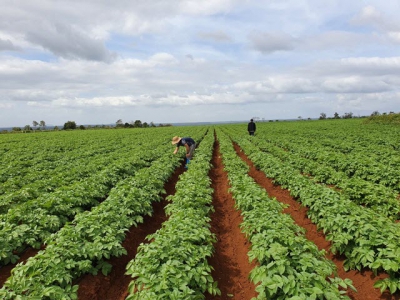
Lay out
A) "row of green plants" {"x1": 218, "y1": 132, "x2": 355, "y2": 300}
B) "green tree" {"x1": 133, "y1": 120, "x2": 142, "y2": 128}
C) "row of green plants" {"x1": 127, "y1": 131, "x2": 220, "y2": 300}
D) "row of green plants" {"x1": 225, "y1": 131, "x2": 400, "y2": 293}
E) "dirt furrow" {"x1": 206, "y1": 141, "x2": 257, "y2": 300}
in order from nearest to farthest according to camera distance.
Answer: "row of green plants" {"x1": 218, "y1": 132, "x2": 355, "y2": 300} < "row of green plants" {"x1": 127, "y1": 131, "x2": 220, "y2": 300} < "row of green plants" {"x1": 225, "y1": 131, "x2": 400, "y2": 293} < "dirt furrow" {"x1": 206, "y1": 141, "x2": 257, "y2": 300} < "green tree" {"x1": 133, "y1": 120, "x2": 142, "y2": 128}

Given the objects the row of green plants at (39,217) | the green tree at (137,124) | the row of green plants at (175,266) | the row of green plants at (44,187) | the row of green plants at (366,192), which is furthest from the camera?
the green tree at (137,124)

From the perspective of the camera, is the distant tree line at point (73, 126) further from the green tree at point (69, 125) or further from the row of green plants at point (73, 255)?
the row of green plants at point (73, 255)

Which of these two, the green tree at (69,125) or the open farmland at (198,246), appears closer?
the open farmland at (198,246)

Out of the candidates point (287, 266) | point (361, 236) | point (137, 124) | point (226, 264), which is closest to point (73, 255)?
point (226, 264)

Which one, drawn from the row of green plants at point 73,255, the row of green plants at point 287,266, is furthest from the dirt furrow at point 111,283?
the row of green plants at point 287,266

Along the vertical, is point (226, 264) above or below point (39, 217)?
below

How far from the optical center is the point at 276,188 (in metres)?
11.7

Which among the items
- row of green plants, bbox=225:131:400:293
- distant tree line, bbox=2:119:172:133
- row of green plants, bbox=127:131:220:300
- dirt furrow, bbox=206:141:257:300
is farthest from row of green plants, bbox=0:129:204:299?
distant tree line, bbox=2:119:172:133

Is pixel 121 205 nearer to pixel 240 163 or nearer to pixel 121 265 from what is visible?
pixel 121 265

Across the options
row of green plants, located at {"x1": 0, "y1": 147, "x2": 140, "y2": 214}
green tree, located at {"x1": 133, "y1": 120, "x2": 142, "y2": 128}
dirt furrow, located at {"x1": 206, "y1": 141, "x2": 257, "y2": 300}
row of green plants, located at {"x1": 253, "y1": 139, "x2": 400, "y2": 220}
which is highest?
green tree, located at {"x1": 133, "y1": 120, "x2": 142, "y2": 128}

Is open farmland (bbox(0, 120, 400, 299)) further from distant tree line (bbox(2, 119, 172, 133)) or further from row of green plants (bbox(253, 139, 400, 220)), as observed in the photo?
distant tree line (bbox(2, 119, 172, 133))

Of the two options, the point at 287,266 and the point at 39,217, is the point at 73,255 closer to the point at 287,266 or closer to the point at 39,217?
the point at 39,217

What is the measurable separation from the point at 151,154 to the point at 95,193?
367 inches

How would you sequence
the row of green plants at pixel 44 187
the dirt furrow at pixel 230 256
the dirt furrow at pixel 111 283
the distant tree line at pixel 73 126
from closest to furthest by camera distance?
the dirt furrow at pixel 111 283 → the dirt furrow at pixel 230 256 → the row of green plants at pixel 44 187 → the distant tree line at pixel 73 126
